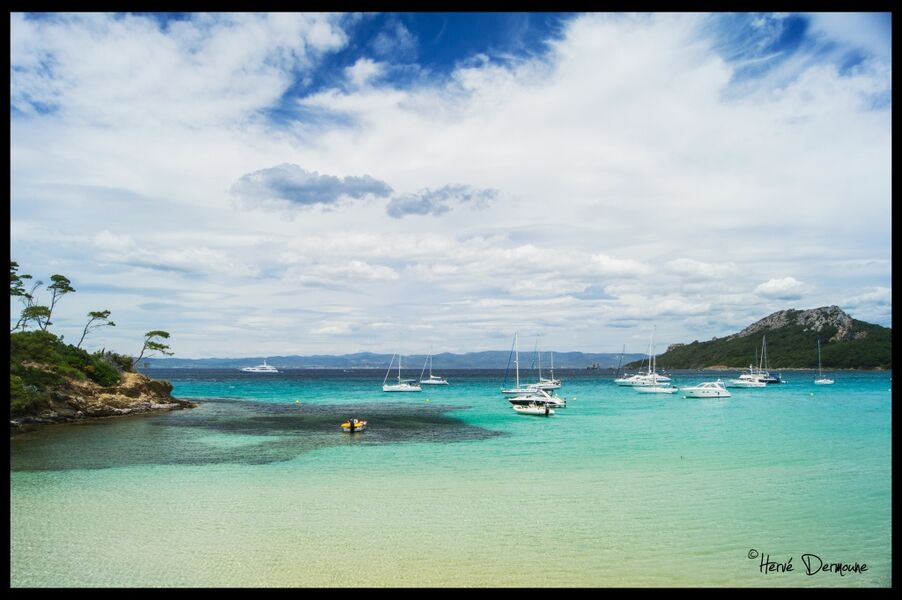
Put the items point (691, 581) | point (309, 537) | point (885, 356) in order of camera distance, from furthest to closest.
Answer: point (885, 356) → point (309, 537) → point (691, 581)

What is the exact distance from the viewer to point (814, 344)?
557ft

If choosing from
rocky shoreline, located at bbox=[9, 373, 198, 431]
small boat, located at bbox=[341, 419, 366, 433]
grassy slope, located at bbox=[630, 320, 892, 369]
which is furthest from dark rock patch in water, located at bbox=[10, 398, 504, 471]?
grassy slope, located at bbox=[630, 320, 892, 369]

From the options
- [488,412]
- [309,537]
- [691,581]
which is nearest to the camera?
[691,581]

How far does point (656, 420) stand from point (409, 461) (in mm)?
26121

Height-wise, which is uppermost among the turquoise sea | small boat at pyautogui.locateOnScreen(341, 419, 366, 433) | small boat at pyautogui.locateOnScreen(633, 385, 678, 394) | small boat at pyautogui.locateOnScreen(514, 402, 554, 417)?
the turquoise sea

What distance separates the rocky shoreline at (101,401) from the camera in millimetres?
40188

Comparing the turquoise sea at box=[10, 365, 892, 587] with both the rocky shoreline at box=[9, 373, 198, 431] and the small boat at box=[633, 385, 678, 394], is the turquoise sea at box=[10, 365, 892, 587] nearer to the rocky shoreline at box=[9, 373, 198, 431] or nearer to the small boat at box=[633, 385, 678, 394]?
the rocky shoreline at box=[9, 373, 198, 431]

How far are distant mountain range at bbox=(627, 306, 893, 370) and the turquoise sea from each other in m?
137

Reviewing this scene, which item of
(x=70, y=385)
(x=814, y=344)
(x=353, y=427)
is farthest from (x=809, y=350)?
(x=70, y=385)

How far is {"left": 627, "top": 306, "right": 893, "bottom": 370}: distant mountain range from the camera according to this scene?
493 ft

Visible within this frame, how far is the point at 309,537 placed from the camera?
14828 millimetres
